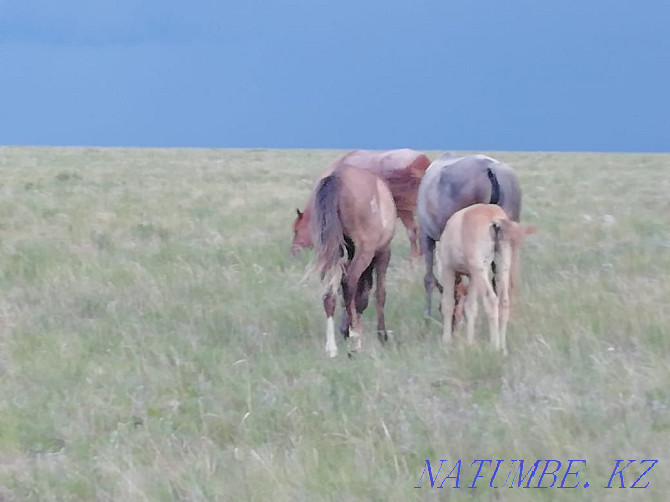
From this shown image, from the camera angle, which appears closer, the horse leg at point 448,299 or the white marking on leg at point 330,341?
the white marking on leg at point 330,341

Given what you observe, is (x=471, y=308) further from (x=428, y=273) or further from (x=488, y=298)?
(x=428, y=273)

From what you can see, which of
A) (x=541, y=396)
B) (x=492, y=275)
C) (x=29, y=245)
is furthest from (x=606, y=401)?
(x=29, y=245)

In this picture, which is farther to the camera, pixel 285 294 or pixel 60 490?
pixel 285 294

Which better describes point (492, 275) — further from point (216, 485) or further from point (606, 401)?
point (216, 485)

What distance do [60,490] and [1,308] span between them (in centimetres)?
378

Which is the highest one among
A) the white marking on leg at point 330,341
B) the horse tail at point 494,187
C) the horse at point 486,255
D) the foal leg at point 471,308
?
the horse tail at point 494,187

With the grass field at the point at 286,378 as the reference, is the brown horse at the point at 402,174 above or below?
above

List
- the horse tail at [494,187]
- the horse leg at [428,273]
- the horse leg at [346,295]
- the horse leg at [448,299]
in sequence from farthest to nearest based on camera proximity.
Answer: the horse leg at [428,273]
the horse tail at [494,187]
the horse leg at [346,295]
the horse leg at [448,299]

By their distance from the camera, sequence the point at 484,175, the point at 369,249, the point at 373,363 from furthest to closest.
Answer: the point at 484,175 < the point at 369,249 < the point at 373,363

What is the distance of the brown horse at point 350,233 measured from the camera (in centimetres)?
671

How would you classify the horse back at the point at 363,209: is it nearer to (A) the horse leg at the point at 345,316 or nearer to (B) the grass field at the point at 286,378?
(A) the horse leg at the point at 345,316

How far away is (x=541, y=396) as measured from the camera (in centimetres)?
485

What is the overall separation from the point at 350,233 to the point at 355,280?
1.27 feet

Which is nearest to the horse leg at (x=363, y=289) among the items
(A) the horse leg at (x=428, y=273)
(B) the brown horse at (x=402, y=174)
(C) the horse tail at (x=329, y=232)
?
(C) the horse tail at (x=329, y=232)
